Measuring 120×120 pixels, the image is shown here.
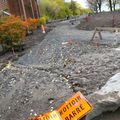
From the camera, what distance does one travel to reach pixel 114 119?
10641 mm

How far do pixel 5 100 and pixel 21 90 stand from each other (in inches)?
36.8

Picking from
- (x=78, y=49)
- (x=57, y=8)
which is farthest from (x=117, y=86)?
(x=57, y=8)

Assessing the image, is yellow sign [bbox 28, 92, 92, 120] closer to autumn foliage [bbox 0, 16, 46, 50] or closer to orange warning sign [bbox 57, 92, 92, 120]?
orange warning sign [bbox 57, 92, 92, 120]

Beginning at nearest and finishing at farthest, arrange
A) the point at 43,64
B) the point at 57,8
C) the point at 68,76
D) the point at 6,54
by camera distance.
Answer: the point at 68,76
the point at 43,64
the point at 6,54
the point at 57,8

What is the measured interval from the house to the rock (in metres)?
28.0

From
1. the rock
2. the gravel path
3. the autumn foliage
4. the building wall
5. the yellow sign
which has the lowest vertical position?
the gravel path

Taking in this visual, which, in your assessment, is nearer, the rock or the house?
the rock

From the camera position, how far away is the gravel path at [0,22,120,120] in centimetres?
1240

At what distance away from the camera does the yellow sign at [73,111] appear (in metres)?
5.39

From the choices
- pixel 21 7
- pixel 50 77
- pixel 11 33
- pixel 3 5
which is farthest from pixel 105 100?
pixel 21 7

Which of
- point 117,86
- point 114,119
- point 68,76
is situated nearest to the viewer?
point 114,119

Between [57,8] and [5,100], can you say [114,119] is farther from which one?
[57,8]

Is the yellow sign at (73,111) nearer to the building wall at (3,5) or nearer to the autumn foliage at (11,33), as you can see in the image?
the autumn foliage at (11,33)

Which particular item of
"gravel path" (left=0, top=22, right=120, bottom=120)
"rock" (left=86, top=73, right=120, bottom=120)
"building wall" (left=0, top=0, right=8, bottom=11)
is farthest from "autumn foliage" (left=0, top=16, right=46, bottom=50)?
"building wall" (left=0, top=0, right=8, bottom=11)
